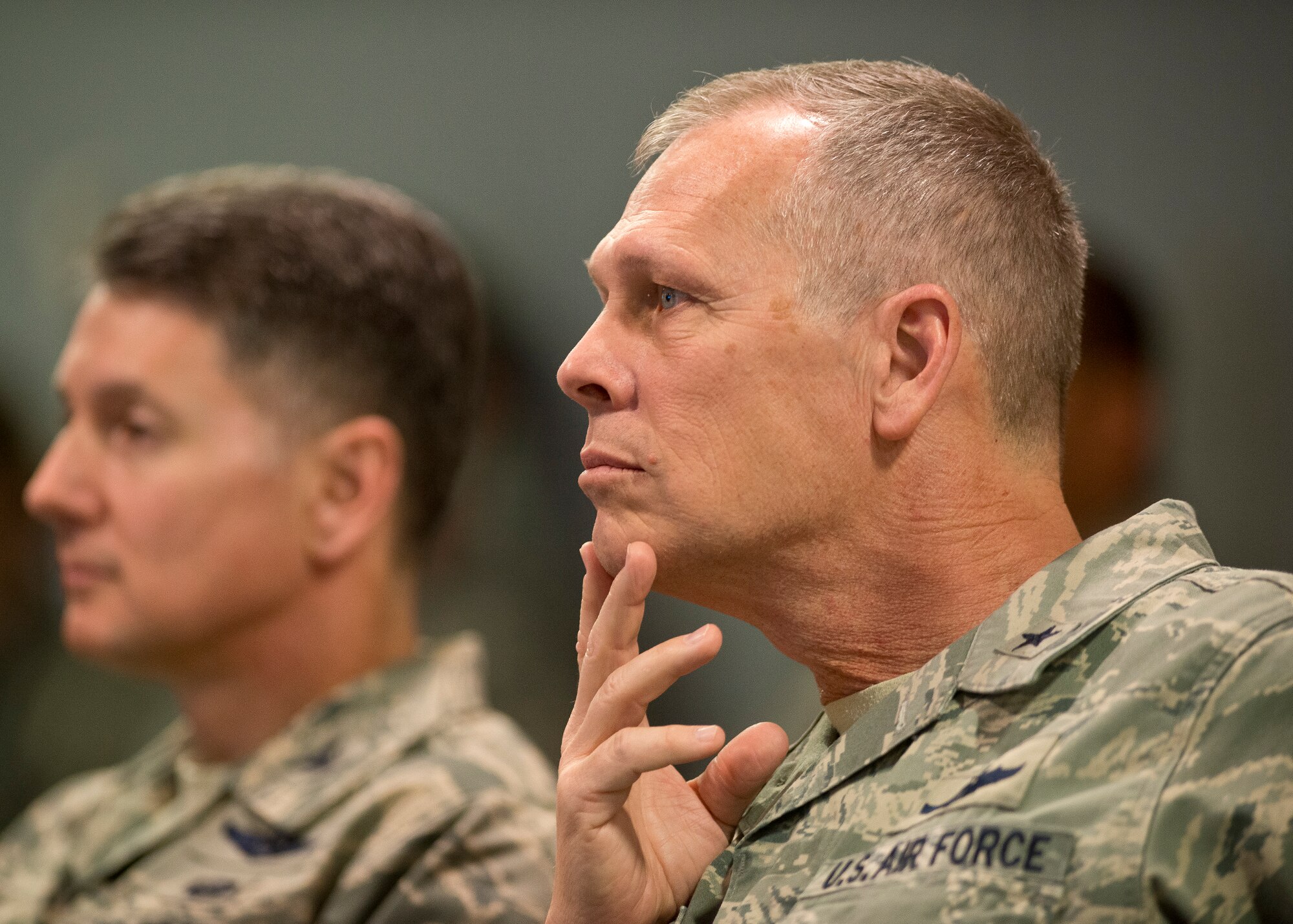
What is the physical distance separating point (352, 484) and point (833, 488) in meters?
1.09

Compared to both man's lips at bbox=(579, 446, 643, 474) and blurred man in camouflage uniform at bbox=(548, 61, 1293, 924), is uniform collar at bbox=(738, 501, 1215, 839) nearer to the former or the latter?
blurred man in camouflage uniform at bbox=(548, 61, 1293, 924)

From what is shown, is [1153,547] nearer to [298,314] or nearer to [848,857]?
[848,857]

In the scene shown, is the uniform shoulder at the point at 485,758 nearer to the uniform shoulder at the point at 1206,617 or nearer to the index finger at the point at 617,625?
the index finger at the point at 617,625

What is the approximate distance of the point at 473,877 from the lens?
172 centimetres

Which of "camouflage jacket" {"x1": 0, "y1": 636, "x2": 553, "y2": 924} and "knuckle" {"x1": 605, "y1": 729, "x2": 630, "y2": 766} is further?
"camouflage jacket" {"x1": 0, "y1": 636, "x2": 553, "y2": 924}

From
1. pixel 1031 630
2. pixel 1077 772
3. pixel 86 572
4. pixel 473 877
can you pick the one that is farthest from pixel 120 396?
pixel 1077 772

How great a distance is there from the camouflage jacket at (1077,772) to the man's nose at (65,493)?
122cm

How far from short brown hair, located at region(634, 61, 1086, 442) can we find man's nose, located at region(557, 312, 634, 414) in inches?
6.9

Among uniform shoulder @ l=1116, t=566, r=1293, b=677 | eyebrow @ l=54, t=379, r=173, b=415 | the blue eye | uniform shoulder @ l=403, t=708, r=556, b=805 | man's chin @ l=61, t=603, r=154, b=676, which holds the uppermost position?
the blue eye

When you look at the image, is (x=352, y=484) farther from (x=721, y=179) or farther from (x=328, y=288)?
(x=721, y=179)

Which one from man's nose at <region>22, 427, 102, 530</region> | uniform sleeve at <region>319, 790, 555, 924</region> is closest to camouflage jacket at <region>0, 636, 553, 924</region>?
uniform sleeve at <region>319, 790, 555, 924</region>

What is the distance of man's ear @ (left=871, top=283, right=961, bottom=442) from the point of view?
1.19m

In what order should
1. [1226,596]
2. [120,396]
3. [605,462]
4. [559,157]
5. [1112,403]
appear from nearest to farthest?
[1226,596] → [605,462] → [120,396] → [1112,403] → [559,157]

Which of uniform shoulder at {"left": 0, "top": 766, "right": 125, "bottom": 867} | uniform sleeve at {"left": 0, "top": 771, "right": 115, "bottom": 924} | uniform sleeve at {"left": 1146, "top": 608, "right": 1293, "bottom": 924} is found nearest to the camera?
uniform sleeve at {"left": 1146, "top": 608, "right": 1293, "bottom": 924}
